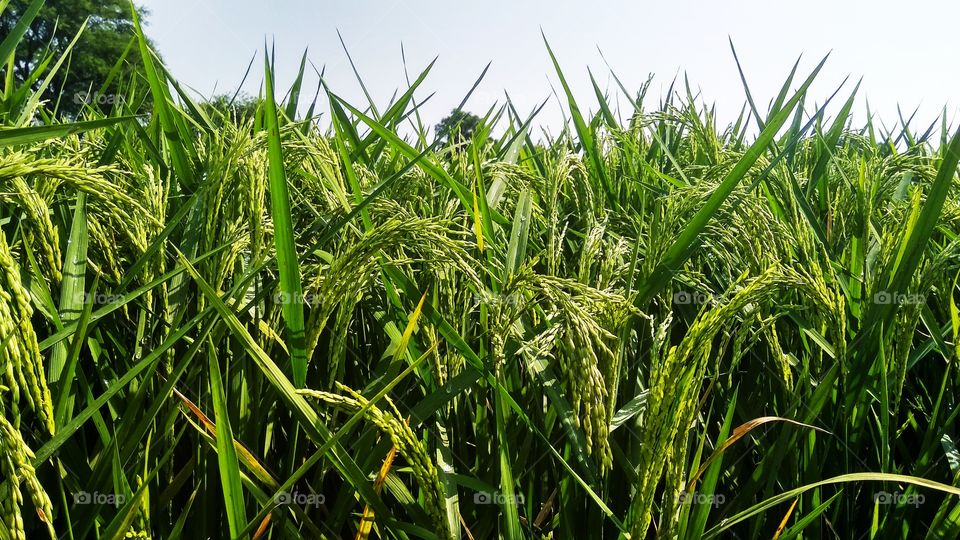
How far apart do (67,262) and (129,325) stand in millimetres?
195

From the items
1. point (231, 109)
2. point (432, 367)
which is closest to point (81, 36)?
point (231, 109)

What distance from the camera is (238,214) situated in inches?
55.3

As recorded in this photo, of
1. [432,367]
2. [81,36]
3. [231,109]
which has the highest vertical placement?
[81,36]

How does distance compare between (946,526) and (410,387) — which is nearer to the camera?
(946,526)

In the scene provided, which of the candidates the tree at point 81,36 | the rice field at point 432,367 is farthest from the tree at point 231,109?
the tree at point 81,36

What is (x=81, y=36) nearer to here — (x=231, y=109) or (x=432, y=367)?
(x=231, y=109)

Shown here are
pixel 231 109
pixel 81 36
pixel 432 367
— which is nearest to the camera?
pixel 432 367

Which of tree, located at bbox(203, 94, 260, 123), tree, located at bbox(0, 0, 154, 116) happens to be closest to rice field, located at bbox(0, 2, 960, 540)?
tree, located at bbox(203, 94, 260, 123)

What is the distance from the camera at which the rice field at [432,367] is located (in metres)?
1.01

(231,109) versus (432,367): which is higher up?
(231,109)

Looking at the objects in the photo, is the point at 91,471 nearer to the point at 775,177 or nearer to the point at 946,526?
the point at 946,526

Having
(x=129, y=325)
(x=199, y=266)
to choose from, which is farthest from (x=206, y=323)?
(x=129, y=325)

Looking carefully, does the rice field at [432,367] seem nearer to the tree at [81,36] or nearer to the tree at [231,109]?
the tree at [231,109]

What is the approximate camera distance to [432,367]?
1.29 metres
